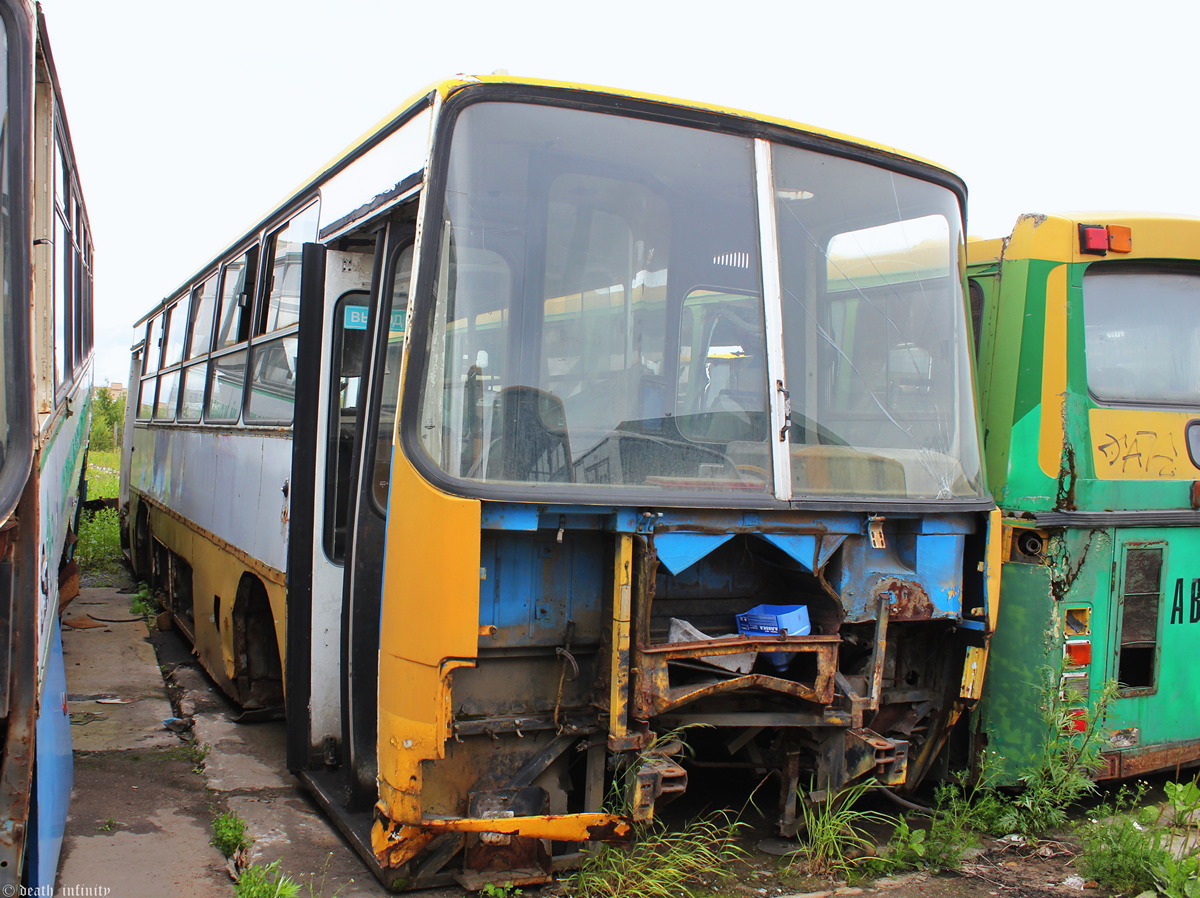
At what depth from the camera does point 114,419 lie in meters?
31.0

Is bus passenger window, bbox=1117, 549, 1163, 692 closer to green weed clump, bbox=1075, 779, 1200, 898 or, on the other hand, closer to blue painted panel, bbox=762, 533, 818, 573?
green weed clump, bbox=1075, 779, 1200, 898

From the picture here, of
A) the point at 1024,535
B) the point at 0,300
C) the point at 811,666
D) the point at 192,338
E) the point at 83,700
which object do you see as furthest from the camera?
the point at 192,338

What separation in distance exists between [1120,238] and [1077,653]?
1.93 metres

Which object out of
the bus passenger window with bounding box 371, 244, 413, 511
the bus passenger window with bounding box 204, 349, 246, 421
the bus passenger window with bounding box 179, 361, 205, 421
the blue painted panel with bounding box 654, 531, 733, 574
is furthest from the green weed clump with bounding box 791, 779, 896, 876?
the bus passenger window with bounding box 179, 361, 205, 421

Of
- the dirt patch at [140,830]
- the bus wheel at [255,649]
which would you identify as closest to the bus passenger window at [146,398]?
the bus wheel at [255,649]

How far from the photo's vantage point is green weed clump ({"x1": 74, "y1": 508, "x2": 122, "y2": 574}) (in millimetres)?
12031

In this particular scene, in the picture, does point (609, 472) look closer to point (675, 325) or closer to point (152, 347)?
point (675, 325)

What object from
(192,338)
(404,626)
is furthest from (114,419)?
(404,626)

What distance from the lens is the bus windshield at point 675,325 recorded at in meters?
3.30

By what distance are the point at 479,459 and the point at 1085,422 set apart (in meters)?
2.92

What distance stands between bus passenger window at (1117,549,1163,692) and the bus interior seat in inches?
115

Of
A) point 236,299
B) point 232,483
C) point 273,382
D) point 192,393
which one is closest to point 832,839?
point 273,382

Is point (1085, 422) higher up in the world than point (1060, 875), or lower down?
higher up

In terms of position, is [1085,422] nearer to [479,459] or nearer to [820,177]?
[820,177]
